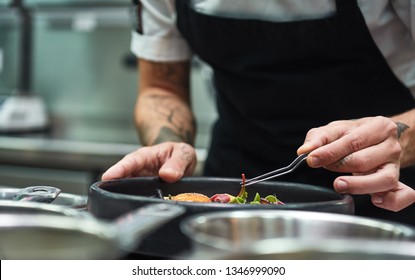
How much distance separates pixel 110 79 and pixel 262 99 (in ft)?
6.00

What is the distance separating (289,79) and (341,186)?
18.8 inches

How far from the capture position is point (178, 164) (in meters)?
0.99

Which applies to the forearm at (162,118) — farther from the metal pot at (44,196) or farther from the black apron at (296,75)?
the metal pot at (44,196)

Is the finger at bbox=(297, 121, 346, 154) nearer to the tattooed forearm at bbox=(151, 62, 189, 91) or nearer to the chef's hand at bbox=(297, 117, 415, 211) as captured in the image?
the chef's hand at bbox=(297, 117, 415, 211)

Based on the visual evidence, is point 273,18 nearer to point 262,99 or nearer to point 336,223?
point 262,99

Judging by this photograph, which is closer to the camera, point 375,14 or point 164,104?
point 375,14

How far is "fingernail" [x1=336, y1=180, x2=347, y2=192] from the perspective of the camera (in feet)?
2.70

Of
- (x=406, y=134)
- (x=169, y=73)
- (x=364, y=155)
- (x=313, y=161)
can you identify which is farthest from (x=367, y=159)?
(x=169, y=73)

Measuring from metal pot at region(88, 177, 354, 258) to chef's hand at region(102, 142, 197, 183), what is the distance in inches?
0.8

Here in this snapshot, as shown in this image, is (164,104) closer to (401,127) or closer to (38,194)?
(401,127)

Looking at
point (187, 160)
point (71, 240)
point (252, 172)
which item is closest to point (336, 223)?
point (71, 240)

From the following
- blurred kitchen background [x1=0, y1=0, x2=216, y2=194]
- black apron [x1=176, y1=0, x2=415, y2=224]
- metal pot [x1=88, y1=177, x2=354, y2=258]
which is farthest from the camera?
blurred kitchen background [x1=0, y1=0, x2=216, y2=194]

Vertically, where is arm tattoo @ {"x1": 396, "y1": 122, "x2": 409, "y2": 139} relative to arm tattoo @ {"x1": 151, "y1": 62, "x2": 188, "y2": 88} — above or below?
above

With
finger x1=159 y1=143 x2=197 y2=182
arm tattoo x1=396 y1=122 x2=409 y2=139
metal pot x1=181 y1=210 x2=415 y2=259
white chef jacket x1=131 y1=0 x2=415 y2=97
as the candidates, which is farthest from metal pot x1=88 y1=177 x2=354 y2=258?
white chef jacket x1=131 y1=0 x2=415 y2=97
